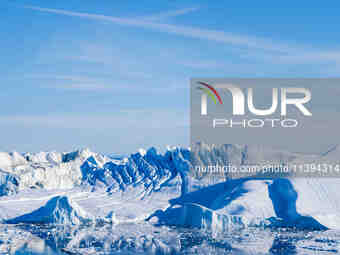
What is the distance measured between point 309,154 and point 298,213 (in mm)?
3954

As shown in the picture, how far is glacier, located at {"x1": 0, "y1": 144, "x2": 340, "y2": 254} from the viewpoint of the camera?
49.2 ft

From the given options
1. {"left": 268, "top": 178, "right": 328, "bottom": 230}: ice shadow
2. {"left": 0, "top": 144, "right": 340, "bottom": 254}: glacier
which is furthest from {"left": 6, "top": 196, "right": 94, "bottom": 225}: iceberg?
{"left": 268, "top": 178, "right": 328, "bottom": 230}: ice shadow

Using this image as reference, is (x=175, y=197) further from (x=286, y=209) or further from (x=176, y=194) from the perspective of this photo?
(x=286, y=209)

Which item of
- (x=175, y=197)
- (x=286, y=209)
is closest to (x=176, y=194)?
(x=175, y=197)

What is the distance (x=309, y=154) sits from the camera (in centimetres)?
1839

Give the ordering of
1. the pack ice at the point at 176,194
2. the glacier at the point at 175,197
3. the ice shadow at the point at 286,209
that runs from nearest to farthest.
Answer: the ice shadow at the point at 286,209, the glacier at the point at 175,197, the pack ice at the point at 176,194

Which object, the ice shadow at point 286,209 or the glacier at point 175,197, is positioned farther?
the glacier at point 175,197

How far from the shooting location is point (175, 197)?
1756 cm

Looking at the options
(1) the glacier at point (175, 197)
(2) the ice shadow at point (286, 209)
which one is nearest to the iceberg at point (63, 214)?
(1) the glacier at point (175, 197)

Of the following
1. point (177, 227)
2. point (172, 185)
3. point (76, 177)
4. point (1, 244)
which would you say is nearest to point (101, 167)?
point (76, 177)

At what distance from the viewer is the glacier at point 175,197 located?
14984 mm

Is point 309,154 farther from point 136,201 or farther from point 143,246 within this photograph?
point 143,246

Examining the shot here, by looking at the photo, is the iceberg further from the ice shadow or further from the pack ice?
the ice shadow

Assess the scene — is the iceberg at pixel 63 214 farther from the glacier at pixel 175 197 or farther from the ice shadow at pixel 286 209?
the ice shadow at pixel 286 209
